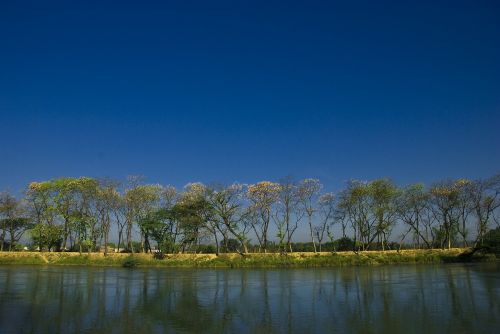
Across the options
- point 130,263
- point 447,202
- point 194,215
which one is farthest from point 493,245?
point 130,263

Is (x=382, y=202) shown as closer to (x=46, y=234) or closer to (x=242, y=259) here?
(x=242, y=259)

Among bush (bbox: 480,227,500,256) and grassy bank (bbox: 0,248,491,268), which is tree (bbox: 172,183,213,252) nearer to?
grassy bank (bbox: 0,248,491,268)

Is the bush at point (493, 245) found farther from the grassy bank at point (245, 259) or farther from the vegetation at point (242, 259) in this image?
the vegetation at point (242, 259)

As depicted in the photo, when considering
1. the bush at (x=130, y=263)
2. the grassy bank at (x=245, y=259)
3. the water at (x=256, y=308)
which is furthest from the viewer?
the bush at (x=130, y=263)

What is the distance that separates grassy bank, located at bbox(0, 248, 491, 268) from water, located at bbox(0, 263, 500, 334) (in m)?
28.7

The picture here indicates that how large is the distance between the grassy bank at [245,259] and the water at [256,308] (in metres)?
28.7

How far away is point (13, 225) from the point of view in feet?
287

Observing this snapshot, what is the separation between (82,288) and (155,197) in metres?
43.1

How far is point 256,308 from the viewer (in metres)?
23.6

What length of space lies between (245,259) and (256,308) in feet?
141

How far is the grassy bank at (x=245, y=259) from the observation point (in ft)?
209

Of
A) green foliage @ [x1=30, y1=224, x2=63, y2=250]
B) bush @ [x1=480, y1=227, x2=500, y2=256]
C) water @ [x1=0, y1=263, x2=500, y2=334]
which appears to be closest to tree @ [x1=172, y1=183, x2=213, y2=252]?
green foliage @ [x1=30, y1=224, x2=63, y2=250]

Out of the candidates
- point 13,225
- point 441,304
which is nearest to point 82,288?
point 441,304

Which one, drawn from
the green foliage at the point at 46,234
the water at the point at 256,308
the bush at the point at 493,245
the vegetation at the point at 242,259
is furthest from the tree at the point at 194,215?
the bush at the point at 493,245
